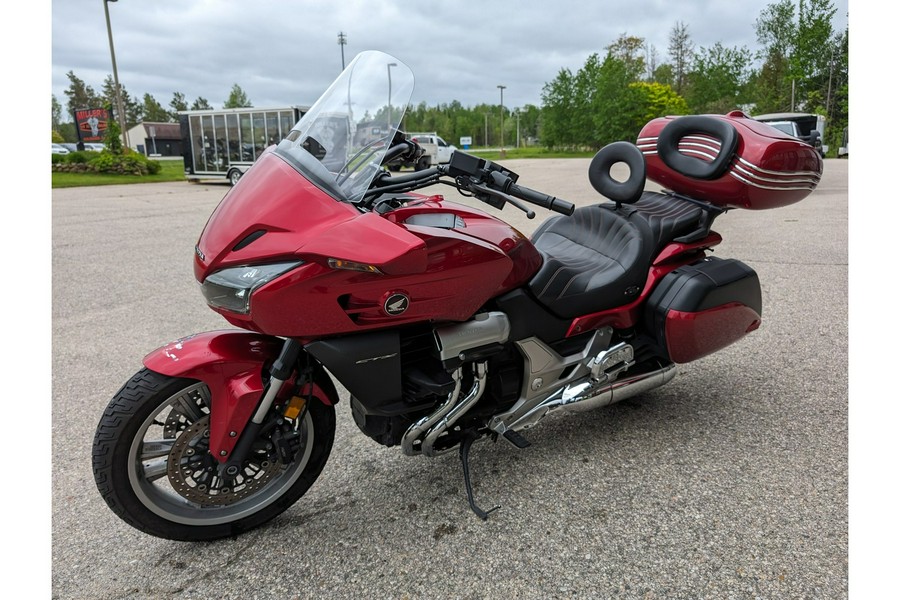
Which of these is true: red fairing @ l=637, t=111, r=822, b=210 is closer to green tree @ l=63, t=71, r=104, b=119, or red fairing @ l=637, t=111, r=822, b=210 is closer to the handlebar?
the handlebar

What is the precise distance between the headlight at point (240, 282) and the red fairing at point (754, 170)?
2009 millimetres

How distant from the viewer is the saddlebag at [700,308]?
8.30 ft

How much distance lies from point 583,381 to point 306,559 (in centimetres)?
133

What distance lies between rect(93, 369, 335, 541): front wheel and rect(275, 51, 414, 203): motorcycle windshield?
85 cm

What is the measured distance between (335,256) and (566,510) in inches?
53.4

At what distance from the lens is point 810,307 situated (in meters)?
4.51

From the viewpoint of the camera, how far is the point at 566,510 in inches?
88.0

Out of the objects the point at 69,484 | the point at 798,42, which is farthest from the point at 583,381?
the point at 798,42

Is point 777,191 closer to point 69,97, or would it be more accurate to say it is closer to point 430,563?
point 430,563

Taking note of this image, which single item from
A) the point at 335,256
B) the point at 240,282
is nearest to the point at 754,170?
the point at 335,256

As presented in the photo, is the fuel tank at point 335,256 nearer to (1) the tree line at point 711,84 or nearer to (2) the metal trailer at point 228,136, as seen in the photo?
(2) the metal trailer at point 228,136

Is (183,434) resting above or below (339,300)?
below

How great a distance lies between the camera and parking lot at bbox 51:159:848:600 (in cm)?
189

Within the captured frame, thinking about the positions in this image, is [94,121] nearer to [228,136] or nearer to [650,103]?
[228,136]
